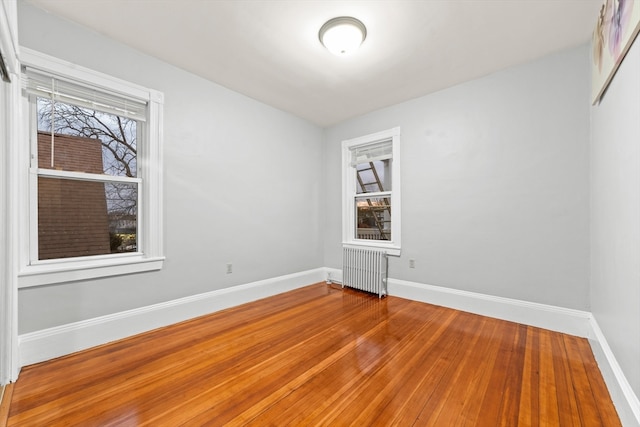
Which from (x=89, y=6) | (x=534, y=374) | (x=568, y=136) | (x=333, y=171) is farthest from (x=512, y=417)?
(x=89, y=6)

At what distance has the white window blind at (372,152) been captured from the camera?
13.1 ft

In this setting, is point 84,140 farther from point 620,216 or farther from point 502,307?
point 502,307

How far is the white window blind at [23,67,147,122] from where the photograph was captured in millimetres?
2104

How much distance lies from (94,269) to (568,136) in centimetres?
465

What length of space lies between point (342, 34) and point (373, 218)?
270 centimetres

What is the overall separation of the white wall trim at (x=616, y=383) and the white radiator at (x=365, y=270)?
2.10m

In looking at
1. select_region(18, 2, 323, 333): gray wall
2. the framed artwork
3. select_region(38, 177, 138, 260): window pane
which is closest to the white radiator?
select_region(18, 2, 323, 333): gray wall

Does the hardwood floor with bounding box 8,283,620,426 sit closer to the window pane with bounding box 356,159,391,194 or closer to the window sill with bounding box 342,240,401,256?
the window sill with bounding box 342,240,401,256

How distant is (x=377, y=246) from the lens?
403 centimetres

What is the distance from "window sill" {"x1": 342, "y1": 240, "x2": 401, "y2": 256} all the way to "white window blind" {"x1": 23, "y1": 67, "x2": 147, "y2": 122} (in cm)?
327

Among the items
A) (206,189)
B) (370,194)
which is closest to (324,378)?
(206,189)

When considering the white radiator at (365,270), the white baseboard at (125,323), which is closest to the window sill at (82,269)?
the white baseboard at (125,323)

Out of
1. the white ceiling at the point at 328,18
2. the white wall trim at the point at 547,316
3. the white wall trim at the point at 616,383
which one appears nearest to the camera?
the white wall trim at the point at 616,383

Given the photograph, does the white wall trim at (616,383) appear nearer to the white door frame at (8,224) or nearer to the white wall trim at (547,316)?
the white wall trim at (547,316)
